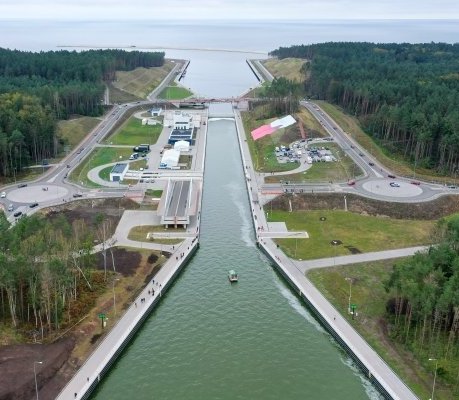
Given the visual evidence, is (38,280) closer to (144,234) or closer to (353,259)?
(144,234)

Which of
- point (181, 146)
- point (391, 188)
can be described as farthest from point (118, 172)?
point (391, 188)

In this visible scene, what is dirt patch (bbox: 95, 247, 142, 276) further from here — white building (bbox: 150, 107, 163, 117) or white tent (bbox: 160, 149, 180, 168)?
white building (bbox: 150, 107, 163, 117)

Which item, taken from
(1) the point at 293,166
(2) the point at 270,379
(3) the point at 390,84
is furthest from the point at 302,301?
(3) the point at 390,84

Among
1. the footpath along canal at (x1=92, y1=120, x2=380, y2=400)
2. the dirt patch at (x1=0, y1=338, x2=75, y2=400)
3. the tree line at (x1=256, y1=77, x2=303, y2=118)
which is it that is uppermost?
the tree line at (x1=256, y1=77, x2=303, y2=118)

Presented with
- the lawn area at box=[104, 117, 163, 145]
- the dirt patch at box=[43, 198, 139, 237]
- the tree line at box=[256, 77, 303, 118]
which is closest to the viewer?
the dirt patch at box=[43, 198, 139, 237]

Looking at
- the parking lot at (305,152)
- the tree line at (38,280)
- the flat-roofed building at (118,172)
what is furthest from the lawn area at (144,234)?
the parking lot at (305,152)

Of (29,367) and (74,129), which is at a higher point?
(74,129)

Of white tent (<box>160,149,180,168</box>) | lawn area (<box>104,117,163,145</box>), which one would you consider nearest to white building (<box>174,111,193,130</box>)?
A: lawn area (<box>104,117,163,145</box>)
